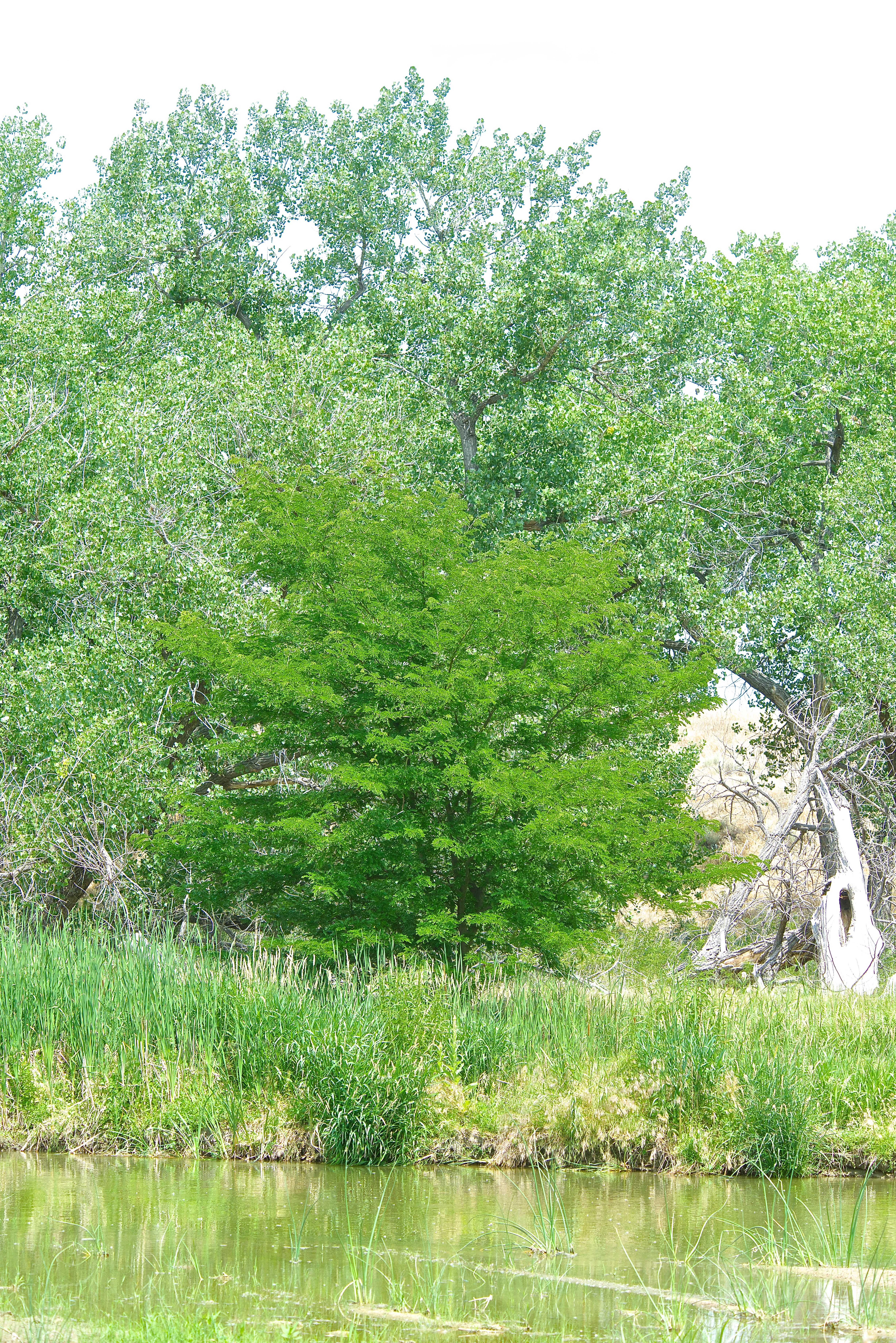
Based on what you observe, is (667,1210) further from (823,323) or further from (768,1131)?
(823,323)

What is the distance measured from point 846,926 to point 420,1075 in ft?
33.1

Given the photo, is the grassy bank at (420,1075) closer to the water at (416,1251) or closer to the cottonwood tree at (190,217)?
the water at (416,1251)

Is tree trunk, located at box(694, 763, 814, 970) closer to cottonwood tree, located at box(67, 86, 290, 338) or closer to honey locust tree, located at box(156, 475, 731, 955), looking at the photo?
honey locust tree, located at box(156, 475, 731, 955)

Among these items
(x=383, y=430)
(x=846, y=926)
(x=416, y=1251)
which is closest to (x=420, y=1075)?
(x=416, y=1251)

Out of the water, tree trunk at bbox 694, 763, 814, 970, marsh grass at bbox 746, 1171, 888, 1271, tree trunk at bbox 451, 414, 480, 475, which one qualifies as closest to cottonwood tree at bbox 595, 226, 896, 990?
tree trunk at bbox 694, 763, 814, 970

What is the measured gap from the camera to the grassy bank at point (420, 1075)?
9922 millimetres

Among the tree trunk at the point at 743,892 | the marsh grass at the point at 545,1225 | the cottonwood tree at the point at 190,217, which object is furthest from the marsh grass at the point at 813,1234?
the cottonwood tree at the point at 190,217

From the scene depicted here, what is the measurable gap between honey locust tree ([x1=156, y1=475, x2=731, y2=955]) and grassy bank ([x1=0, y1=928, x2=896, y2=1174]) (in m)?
2.24

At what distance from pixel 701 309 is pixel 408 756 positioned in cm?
1435

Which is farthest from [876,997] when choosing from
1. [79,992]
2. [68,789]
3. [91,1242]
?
[68,789]

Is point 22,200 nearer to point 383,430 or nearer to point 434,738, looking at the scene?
point 383,430

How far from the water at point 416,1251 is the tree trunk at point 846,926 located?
830 cm

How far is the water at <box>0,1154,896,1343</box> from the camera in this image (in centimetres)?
614

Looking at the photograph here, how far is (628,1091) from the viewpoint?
32.8ft
